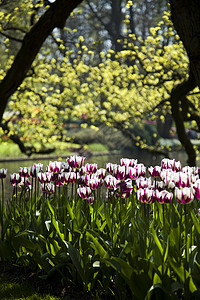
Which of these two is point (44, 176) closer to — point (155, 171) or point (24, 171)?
point (24, 171)

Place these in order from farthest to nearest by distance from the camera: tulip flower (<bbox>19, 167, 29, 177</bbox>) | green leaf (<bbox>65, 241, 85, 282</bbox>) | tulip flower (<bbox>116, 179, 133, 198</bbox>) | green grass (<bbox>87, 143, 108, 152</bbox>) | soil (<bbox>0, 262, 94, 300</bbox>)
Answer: green grass (<bbox>87, 143, 108, 152</bbox>)
tulip flower (<bbox>19, 167, 29, 177</bbox>)
tulip flower (<bbox>116, 179, 133, 198</bbox>)
soil (<bbox>0, 262, 94, 300</bbox>)
green leaf (<bbox>65, 241, 85, 282</bbox>)

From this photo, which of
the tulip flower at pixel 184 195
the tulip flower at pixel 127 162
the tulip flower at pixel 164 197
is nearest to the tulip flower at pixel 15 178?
the tulip flower at pixel 127 162

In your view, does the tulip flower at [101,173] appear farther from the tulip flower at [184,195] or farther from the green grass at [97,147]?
the green grass at [97,147]

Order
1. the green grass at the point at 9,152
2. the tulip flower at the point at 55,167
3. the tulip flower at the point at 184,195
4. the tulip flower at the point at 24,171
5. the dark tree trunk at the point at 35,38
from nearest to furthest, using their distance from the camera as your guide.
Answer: the tulip flower at the point at 184,195, the tulip flower at the point at 55,167, the tulip flower at the point at 24,171, the dark tree trunk at the point at 35,38, the green grass at the point at 9,152

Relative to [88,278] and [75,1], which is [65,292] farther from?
[75,1]

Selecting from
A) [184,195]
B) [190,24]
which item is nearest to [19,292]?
[184,195]

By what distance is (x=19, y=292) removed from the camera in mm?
4211

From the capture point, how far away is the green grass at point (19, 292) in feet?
13.3

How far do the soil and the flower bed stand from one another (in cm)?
9

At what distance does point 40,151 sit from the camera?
45.2 feet

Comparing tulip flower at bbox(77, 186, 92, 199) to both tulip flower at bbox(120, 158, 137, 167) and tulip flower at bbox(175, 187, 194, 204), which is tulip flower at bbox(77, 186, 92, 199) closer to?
tulip flower at bbox(120, 158, 137, 167)

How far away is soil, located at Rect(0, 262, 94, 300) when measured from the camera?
4066mm

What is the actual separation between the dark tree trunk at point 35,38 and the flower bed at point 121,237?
2.53 metres

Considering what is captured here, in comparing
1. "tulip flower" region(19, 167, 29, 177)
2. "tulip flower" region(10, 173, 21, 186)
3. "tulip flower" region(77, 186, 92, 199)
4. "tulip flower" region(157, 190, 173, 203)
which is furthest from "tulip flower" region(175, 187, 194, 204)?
"tulip flower" region(10, 173, 21, 186)
